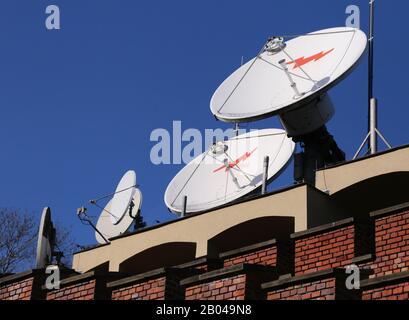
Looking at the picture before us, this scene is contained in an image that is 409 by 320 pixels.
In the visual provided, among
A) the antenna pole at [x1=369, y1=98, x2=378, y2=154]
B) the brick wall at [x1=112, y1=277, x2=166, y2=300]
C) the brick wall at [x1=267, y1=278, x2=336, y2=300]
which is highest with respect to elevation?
the antenna pole at [x1=369, y1=98, x2=378, y2=154]

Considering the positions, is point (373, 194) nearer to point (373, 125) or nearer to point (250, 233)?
point (373, 125)

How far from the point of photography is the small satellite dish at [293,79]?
94.8 feet

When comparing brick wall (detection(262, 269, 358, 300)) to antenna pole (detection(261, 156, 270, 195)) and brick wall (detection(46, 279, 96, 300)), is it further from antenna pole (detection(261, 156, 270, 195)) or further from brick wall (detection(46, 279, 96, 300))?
antenna pole (detection(261, 156, 270, 195))

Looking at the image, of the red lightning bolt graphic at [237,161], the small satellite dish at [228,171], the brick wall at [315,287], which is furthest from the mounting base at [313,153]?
the brick wall at [315,287]

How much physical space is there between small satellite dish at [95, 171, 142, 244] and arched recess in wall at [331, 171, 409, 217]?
873 cm

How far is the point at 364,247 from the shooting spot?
1998 cm

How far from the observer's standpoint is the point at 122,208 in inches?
1403

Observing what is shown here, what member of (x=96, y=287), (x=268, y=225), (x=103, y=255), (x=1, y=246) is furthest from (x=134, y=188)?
Result: (x=96, y=287)

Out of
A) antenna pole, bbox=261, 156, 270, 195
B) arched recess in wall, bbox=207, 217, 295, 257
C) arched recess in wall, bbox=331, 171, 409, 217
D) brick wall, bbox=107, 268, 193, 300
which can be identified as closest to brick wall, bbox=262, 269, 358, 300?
brick wall, bbox=107, 268, 193, 300

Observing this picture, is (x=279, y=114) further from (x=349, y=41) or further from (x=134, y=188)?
(x=134, y=188)

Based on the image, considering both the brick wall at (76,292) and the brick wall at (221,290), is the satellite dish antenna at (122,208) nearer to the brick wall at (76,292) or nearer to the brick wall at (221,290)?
the brick wall at (76,292)

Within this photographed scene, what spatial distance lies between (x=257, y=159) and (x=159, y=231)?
4539mm

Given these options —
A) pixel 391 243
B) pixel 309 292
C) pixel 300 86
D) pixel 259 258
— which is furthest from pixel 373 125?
pixel 309 292

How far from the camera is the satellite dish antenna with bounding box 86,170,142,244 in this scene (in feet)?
116
